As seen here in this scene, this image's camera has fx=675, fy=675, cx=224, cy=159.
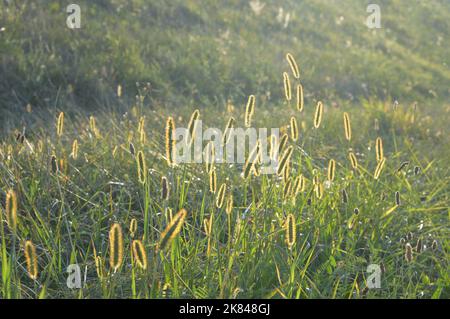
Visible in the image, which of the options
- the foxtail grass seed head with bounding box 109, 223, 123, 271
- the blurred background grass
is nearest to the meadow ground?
the foxtail grass seed head with bounding box 109, 223, 123, 271

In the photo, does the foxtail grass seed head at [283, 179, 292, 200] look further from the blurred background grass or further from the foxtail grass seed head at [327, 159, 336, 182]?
the blurred background grass

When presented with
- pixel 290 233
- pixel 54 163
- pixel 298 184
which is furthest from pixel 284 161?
pixel 54 163

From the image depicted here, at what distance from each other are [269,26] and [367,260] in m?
7.07

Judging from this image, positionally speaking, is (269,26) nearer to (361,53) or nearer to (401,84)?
(361,53)

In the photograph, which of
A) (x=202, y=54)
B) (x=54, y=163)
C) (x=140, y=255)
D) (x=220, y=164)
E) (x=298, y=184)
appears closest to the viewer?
(x=140, y=255)

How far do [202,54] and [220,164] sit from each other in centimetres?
400

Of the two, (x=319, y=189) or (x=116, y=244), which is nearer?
(x=116, y=244)

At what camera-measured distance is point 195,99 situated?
6.35 metres

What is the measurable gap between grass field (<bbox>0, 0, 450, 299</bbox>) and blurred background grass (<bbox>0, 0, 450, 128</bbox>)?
0.09 ft

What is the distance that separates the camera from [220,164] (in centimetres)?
353

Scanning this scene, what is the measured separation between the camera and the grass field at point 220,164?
7.00 ft

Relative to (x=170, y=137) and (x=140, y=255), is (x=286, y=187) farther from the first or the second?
(x=140, y=255)

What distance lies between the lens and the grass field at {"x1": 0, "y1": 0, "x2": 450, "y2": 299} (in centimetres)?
213
